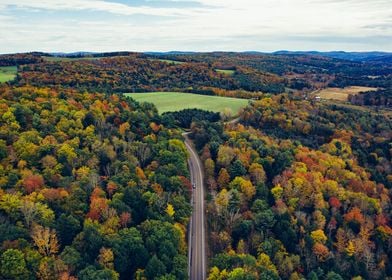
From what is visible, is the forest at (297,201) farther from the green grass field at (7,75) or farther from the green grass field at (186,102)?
the green grass field at (7,75)

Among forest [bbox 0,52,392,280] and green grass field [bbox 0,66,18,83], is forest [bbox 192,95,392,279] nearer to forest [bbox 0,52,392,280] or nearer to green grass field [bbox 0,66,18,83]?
forest [bbox 0,52,392,280]

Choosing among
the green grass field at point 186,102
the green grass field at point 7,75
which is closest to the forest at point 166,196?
the green grass field at point 186,102

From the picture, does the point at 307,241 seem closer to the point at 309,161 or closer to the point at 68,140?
the point at 309,161

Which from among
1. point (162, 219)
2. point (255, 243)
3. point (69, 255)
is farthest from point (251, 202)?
point (69, 255)

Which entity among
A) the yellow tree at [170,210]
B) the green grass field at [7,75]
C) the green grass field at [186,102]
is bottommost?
the yellow tree at [170,210]

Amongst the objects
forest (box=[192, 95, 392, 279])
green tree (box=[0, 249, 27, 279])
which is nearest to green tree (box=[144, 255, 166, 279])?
forest (box=[192, 95, 392, 279])

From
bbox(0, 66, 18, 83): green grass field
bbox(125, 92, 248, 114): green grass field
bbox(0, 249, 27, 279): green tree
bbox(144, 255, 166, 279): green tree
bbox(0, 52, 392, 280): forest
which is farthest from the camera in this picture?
bbox(0, 66, 18, 83): green grass field

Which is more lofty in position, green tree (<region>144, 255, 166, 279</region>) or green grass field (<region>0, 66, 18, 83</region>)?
green grass field (<region>0, 66, 18, 83</region>)
